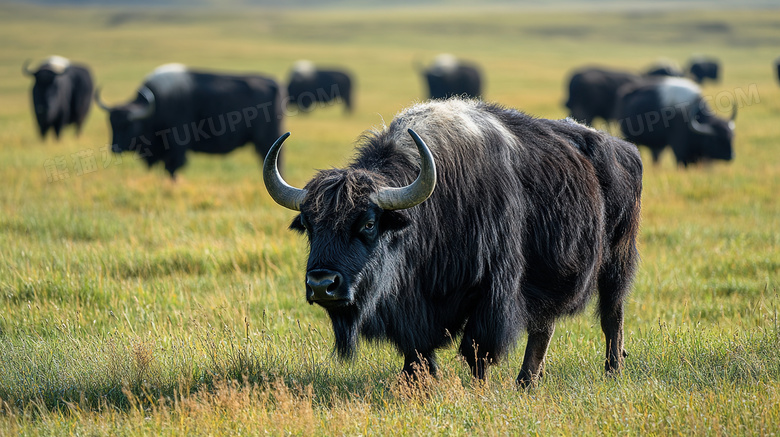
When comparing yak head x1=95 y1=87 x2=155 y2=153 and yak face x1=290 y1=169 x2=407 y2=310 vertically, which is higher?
yak face x1=290 y1=169 x2=407 y2=310

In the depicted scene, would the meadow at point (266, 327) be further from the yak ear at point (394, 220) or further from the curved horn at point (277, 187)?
the curved horn at point (277, 187)

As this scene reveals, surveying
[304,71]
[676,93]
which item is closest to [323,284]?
[676,93]

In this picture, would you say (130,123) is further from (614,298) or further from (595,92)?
(595,92)

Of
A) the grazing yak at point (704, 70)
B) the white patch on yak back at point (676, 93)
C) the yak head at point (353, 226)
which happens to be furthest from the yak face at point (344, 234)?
the grazing yak at point (704, 70)

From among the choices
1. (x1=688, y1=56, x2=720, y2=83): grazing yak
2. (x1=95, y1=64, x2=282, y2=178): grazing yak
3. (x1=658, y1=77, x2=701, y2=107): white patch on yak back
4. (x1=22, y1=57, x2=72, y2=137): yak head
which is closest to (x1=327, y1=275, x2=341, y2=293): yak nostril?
(x1=95, y1=64, x2=282, y2=178): grazing yak

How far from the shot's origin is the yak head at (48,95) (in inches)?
797

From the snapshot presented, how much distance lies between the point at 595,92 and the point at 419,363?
67.2 feet

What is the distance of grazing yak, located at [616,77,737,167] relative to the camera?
16141 millimetres

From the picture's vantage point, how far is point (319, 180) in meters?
4.24

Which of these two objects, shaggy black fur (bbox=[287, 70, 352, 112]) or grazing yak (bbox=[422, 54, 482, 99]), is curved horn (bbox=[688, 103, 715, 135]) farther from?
shaggy black fur (bbox=[287, 70, 352, 112])

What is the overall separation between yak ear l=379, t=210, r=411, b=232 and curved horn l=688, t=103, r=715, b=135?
13.8 m

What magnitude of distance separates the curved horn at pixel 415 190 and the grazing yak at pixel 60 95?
1813 cm

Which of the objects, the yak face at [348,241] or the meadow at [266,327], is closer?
the meadow at [266,327]

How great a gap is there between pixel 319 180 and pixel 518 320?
1495mm
